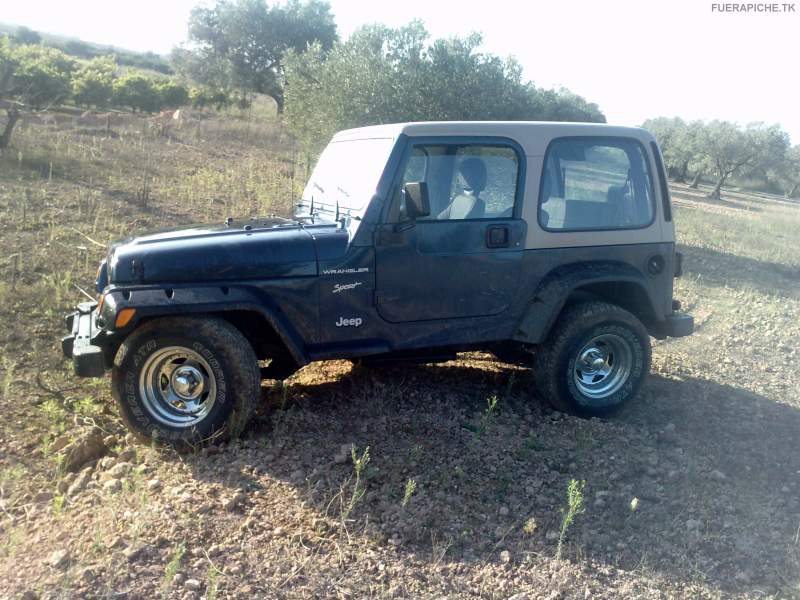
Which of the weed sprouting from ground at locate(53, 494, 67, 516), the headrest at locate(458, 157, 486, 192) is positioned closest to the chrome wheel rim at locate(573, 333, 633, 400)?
the headrest at locate(458, 157, 486, 192)

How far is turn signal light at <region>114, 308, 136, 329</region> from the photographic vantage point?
12.9ft

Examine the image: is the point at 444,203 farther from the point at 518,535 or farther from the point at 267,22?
the point at 267,22

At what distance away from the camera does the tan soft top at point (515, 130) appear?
450cm

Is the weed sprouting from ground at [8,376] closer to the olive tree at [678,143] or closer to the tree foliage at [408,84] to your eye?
the tree foliage at [408,84]

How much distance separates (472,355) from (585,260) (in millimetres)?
1570

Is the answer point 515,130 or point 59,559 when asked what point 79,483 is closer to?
point 59,559

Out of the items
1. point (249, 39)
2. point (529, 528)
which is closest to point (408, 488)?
point (529, 528)

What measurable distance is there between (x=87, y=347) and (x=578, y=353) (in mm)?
3251

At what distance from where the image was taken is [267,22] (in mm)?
32594

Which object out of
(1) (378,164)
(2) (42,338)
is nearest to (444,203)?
(1) (378,164)

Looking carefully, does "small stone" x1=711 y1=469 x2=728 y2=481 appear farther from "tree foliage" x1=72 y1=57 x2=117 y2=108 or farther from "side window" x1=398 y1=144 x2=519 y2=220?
"tree foliage" x1=72 y1=57 x2=117 y2=108

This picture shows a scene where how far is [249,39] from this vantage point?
108 feet

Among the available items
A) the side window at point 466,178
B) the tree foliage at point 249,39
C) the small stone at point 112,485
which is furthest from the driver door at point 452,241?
the tree foliage at point 249,39

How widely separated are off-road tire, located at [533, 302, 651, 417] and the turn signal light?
9.07 ft
